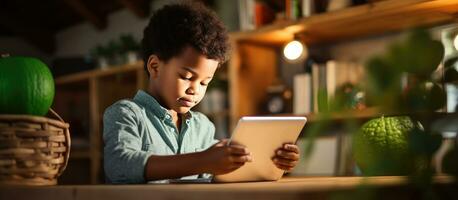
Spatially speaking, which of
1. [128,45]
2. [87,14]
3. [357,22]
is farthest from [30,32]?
[357,22]

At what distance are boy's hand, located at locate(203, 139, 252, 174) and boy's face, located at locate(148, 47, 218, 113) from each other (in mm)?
425

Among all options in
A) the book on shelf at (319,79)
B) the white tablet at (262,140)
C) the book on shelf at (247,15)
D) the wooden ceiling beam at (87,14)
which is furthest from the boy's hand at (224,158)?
the wooden ceiling beam at (87,14)

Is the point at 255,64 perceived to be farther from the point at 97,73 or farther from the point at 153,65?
the point at 153,65

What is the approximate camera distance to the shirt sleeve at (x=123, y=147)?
1.14m

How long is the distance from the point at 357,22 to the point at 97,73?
8.21ft

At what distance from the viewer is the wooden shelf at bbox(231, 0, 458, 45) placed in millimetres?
2527

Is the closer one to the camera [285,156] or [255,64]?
[285,156]

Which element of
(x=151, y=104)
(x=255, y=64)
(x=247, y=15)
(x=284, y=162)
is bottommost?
(x=284, y=162)

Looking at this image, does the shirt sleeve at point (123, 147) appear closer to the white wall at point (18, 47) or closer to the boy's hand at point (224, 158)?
the boy's hand at point (224, 158)

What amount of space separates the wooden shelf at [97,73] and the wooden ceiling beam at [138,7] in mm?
598

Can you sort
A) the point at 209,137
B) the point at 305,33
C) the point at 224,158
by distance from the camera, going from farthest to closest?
1. the point at 305,33
2. the point at 209,137
3. the point at 224,158

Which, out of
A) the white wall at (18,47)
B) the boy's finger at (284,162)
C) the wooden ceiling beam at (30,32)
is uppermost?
the wooden ceiling beam at (30,32)

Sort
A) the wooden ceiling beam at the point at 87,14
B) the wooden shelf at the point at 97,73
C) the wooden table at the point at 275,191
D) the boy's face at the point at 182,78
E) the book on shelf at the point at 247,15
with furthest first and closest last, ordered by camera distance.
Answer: the wooden ceiling beam at the point at 87,14 < the wooden shelf at the point at 97,73 < the book on shelf at the point at 247,15 < the boy's face at the point at 182,78 < the wooden table at the point at 275,191

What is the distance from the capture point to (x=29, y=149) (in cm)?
111
